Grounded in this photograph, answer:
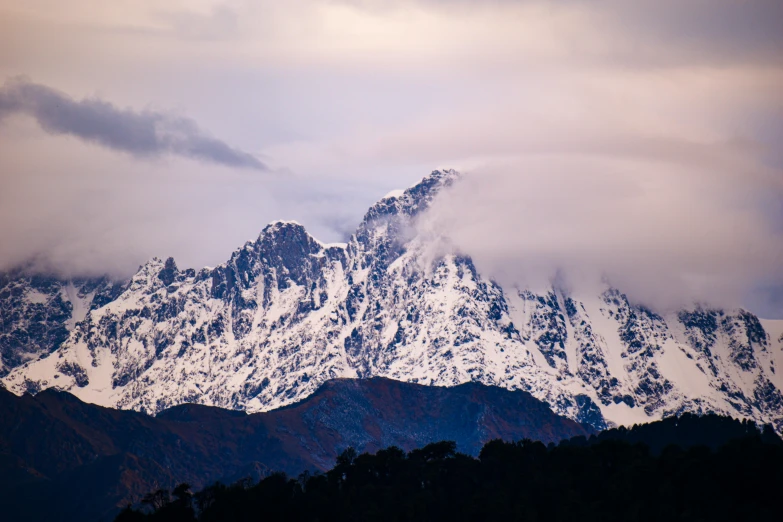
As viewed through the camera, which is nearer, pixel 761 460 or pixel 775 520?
pixel 775 520

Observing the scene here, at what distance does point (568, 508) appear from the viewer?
19700 centimetres

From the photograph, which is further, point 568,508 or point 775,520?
point 568,508

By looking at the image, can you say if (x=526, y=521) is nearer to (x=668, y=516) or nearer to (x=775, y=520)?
(x=668, y=516)

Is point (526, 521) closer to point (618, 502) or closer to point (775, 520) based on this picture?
point (618, 502)

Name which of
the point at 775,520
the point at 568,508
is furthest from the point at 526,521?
the point at 775,520

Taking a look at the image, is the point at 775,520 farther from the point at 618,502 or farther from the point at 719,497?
the point at 618,502

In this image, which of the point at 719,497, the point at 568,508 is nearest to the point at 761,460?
the point at 719,497

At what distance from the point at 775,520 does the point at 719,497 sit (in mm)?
12136

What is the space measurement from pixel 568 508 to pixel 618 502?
25.3ft

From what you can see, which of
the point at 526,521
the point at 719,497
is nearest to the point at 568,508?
the point at 526,521

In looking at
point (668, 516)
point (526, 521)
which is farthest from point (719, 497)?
point (526, 521)

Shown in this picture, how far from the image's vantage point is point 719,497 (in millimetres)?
192875

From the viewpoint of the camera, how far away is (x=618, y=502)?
199 metres

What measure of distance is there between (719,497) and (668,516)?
369 inches
